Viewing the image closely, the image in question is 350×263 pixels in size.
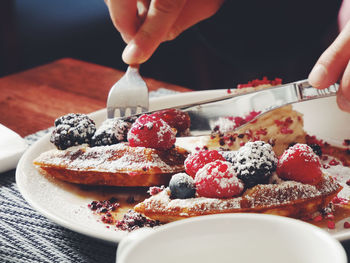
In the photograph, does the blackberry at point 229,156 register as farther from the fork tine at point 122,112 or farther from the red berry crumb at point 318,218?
the fork tine at point 122,112

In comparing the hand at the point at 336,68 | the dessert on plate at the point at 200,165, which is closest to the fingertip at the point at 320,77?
the hand at the point at 336,68

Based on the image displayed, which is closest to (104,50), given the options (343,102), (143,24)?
(143,24)

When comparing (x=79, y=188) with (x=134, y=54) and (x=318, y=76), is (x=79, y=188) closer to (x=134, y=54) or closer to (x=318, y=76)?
(x=134, y=54)

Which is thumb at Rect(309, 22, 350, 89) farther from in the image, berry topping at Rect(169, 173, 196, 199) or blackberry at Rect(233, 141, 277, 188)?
berry topping at Rect(169, 173, 196, 199)

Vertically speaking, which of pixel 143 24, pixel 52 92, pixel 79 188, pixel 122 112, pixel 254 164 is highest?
pixel 143 24

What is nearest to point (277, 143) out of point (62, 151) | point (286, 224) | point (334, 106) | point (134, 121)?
point (334, 106)

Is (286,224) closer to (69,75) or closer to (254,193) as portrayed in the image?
(254,193)
